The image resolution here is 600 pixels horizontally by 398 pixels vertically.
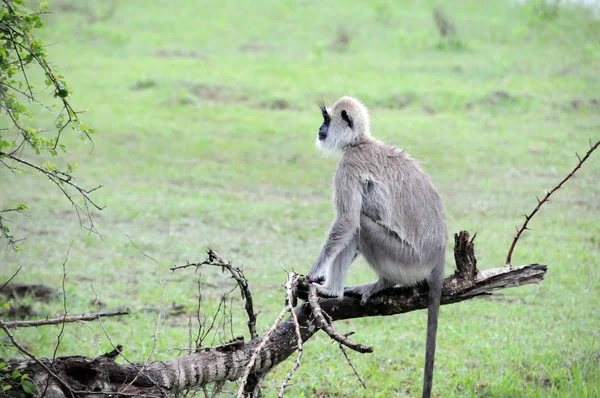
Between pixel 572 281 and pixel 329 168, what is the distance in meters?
5.66

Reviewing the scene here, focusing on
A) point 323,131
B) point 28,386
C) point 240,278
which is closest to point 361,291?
point 240,278

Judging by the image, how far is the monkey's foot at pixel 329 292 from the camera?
214 inches

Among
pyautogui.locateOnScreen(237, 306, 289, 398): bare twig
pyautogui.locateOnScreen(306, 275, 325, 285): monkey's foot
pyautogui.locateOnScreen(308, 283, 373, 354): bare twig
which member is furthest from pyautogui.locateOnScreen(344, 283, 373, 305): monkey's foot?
pyautogui.locateOnScreen(237, 306, 289, 398): bare twig

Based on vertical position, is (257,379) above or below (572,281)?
below

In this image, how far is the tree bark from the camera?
13.7 feet

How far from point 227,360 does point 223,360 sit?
26 millimetres

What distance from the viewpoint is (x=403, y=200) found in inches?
216

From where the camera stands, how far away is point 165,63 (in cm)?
1895

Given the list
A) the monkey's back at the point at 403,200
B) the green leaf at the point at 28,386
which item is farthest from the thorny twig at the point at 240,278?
the monkey's back at the point at 403,200

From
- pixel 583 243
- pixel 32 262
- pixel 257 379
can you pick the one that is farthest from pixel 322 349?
pixel 583 243

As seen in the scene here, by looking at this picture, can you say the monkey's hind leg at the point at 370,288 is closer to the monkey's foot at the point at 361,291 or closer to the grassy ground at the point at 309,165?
the monkey's foot at the point at 361,291

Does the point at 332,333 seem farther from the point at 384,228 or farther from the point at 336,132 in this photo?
the point at 336,132

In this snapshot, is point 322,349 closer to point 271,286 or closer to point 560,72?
point 271,286

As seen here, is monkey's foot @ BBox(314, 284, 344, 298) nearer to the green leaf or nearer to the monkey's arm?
the monkey's arm
